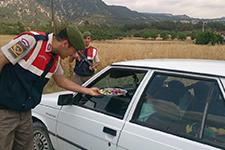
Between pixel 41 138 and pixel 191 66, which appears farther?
pixel 41 138

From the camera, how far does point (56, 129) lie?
3977 mm

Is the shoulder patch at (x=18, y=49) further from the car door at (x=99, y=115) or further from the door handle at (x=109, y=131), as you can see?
the door handle at (x=109, y=131)

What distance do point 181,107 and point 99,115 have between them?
920 millimetres

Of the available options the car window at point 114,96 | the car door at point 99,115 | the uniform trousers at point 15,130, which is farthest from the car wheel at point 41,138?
the car window at point 114,96

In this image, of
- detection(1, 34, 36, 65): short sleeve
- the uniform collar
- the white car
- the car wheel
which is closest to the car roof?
the white car

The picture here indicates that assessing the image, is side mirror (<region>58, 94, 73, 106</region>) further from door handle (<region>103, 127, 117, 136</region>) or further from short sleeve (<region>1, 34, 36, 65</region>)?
short sleeve (<region>1, 34, 36, 65</region>)

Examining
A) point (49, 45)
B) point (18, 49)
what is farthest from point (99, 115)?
point (18, 49)

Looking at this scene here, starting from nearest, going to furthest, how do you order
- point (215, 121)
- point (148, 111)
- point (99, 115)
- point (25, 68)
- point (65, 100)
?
1. point (215, 121)
2. point (148, 111)
3. point (25, 68)
4. point (99, 115)
5. point (65, 100)

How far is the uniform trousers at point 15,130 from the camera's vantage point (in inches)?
131

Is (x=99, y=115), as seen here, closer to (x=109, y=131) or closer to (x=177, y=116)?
(x=109, y=131)

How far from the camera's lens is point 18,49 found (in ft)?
10.2

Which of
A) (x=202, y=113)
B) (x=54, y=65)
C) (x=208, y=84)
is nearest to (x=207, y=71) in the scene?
(x=208, y=84)

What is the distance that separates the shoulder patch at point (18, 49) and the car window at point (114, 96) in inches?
39.7

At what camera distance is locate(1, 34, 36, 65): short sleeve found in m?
3.08
